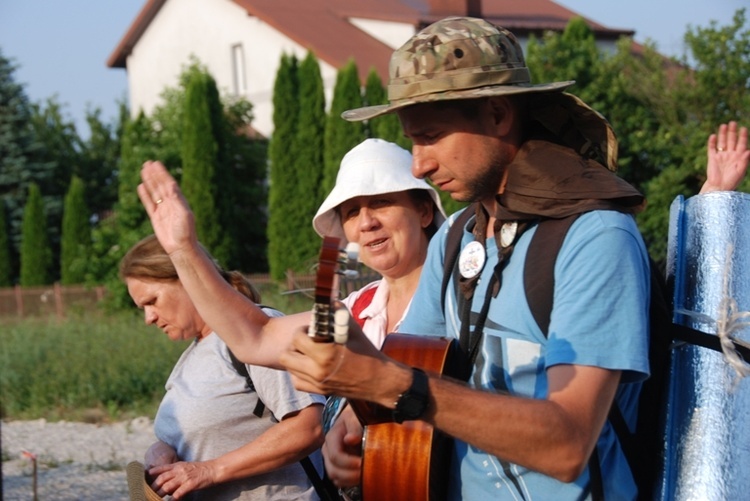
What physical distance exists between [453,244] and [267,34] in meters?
32.5

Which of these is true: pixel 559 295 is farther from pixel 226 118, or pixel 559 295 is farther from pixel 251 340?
pixel 226 118

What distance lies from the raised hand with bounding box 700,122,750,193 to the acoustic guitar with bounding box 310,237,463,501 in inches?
42.3

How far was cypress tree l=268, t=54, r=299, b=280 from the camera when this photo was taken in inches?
1040

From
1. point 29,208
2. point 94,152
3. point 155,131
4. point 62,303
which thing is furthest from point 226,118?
point 94,152

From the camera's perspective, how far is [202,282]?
7.63ft

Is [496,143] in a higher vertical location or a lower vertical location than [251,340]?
higher

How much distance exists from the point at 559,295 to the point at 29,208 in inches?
1385

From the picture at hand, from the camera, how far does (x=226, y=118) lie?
28.9 m

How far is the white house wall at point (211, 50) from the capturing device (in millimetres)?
34094

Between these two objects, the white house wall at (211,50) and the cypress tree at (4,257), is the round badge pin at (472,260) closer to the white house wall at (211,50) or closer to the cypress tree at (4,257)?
the white house wall at (211,50)

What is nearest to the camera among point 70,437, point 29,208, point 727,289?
point 727,289

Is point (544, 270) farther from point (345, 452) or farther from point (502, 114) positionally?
point (345, 452)

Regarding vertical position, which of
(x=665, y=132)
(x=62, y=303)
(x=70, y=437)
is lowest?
(x=62, y=303)

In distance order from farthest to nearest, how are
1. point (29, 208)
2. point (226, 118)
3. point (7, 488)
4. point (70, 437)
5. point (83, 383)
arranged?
point (29, 208) < point (226, 118) < point (83, 383) < point (70, 437) < point (7, 488)
